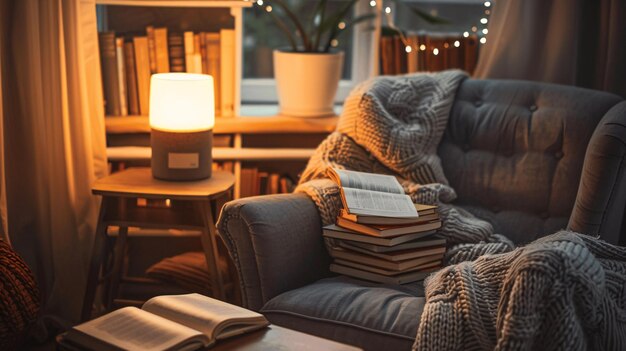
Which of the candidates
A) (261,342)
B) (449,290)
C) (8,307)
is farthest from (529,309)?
(8,307)

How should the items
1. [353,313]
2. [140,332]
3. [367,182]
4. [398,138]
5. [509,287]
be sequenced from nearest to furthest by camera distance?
[140,332]
[509,287]
[353,313]
[367,182]
[398,138]

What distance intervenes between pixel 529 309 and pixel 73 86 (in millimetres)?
1593

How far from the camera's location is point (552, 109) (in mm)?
2367

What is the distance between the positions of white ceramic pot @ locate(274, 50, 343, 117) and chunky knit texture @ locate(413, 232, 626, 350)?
119cm

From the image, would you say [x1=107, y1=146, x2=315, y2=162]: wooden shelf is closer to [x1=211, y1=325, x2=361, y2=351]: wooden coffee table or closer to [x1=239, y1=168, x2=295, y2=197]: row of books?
[x1=239, y1=168, x2=295, y2=197]: row of books

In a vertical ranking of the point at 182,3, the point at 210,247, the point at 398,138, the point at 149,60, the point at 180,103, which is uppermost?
the point at 182,3

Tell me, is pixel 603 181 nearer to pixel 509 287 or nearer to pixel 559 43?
pixel 509 287

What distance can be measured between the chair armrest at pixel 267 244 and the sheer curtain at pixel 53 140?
29.6 inches

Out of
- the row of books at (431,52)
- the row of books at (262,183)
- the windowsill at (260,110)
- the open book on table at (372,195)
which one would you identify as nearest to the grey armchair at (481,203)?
the open book on table at (372,195)

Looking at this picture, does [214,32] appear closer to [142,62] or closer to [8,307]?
[142,62]

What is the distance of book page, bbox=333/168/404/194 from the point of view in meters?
2.19

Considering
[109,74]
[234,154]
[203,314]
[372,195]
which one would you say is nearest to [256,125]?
[234,154]

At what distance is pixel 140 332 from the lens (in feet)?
4.92

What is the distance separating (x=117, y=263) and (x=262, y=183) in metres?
0.57
